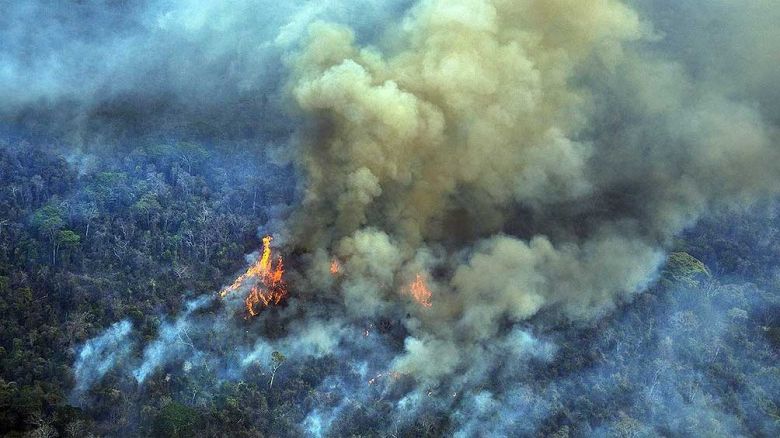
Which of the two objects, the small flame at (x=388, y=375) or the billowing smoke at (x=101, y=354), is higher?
the small flame at (x=388, y=375)

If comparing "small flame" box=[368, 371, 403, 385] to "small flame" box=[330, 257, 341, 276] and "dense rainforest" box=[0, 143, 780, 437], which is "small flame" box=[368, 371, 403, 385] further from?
"small flame" box=[330, 257, 341, 276]

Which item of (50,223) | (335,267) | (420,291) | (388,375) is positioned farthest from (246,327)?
(50,223)

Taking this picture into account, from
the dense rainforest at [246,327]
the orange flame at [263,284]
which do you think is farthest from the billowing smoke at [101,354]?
the orange flame at [263,284]

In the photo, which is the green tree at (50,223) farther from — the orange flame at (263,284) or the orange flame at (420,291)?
the orange flame at (420,291)

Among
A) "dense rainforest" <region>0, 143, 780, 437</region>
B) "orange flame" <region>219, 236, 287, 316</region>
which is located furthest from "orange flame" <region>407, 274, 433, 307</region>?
"orange flame" <region>219, 236, 287, 316</region>

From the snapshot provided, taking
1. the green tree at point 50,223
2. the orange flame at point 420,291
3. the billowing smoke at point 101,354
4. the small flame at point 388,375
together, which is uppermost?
the orange flame at point 420,291

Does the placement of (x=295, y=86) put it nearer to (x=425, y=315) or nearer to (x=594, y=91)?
(x=425, y=315)
